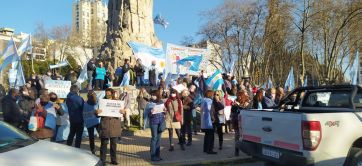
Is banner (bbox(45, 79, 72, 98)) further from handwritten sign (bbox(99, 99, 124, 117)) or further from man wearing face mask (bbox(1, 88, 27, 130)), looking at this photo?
handwritten sign (bbox(99, 99, 124, 117))

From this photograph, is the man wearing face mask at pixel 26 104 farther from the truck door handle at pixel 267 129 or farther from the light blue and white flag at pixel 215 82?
the light blue and white flag at pixel 215 82

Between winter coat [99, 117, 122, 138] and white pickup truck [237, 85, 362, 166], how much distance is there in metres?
3.03

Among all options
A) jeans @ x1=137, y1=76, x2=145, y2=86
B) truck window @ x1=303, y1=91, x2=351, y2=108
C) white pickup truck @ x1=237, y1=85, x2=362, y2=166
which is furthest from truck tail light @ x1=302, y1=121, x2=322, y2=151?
jeans @ x1=137, y1=76, x2=145, y2=86

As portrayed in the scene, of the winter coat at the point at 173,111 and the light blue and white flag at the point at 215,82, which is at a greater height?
the light blue and white flag at the point at 215,82

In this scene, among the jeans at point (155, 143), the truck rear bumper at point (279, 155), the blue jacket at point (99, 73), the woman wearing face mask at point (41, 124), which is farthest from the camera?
the blue jacket at point (99, 73)

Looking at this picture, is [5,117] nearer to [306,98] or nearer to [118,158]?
[118,158]

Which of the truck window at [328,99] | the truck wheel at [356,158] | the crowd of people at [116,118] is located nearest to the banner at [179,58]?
the crowd of people at [116,118]

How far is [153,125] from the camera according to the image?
33.8ft

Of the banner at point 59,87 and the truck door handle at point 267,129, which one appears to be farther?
the banner at point 59,87

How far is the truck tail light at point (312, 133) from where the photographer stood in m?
6.42

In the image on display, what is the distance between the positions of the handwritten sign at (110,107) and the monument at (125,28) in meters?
15.8

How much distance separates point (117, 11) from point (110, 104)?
702 inches

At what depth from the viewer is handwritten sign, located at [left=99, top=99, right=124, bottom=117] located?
9.41m

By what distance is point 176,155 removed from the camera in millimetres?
10922
